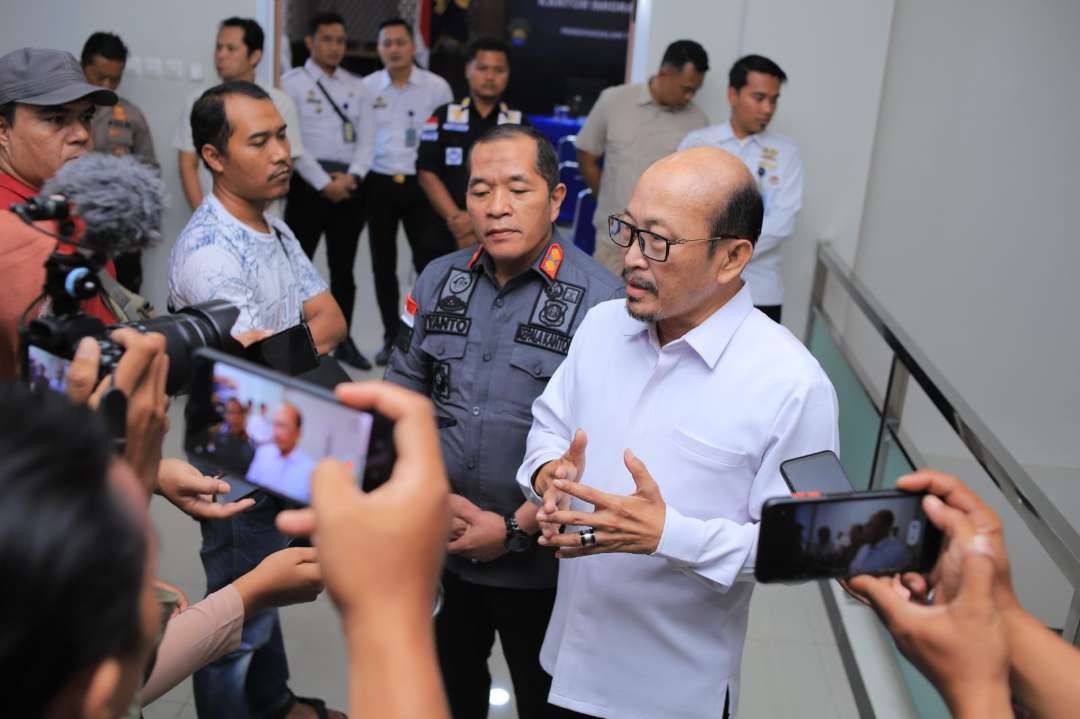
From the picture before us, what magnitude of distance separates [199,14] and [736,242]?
451 cm

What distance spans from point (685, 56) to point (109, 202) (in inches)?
149

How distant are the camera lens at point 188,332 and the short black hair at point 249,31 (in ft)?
13.2

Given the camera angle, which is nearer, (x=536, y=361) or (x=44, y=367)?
(x=44, y=367)

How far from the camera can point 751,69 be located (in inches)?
177

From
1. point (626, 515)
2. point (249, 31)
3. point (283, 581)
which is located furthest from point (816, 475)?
point (249, 31)

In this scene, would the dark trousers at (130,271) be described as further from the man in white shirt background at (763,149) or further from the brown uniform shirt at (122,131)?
the man in white shirt background at (763,149)

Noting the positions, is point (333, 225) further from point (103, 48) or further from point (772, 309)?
point (772, 309)

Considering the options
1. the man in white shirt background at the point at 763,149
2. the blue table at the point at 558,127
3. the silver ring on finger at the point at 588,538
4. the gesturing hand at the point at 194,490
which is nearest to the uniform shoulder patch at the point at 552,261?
the silver ring on finger at the point at 588,538

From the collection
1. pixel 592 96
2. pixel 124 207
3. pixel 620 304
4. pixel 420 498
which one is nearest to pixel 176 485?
pixel 124 207

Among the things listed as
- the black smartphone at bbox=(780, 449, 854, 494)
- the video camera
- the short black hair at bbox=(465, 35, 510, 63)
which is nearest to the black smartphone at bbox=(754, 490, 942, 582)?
the black smartphone at bbox=(780, 449, 854, 494)

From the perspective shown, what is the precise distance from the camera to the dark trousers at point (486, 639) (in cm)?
210

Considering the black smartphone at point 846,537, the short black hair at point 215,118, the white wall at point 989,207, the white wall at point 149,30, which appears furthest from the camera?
the white wall at point 149,30

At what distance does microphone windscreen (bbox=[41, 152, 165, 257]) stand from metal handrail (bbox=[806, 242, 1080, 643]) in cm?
182

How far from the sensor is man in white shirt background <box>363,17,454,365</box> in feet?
17.9
